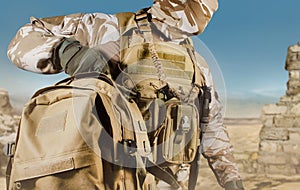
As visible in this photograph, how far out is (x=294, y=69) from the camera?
362 centimetres

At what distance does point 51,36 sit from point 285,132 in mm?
3193

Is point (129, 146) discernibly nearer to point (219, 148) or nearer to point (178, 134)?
point (178, 134)

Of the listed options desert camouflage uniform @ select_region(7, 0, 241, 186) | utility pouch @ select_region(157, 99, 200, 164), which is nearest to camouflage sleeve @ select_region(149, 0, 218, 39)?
desert camouflage uniform @ select_region(7, 0, 241, 186)

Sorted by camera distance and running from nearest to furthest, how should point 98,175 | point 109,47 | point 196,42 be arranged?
point 98,175 < point 109,47 < point 196,42

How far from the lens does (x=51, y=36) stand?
0.70 meters

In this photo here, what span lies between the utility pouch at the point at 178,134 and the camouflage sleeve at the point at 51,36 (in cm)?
13

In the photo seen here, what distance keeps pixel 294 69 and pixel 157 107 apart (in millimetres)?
3053

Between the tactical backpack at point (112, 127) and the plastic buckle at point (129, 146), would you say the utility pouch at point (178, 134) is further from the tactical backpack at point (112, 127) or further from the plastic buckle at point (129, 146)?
the plastic buckle at point (129, 146)

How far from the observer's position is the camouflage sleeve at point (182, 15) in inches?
30.3

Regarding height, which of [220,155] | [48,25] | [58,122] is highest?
[48,25]

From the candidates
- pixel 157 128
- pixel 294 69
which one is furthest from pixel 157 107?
pixel 294 69

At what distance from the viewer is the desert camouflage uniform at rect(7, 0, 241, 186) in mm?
688

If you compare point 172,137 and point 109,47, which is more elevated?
point 109,47

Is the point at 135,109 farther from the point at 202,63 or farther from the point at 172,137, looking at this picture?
the point at 202,63
